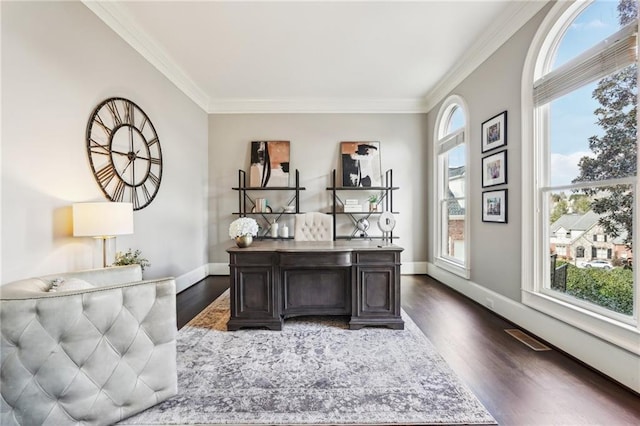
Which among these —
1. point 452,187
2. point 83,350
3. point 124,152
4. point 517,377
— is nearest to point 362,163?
point 452,187

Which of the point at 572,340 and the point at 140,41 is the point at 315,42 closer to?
the point at 140,41

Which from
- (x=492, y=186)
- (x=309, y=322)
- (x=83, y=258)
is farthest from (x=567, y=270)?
(x=83, y=258)

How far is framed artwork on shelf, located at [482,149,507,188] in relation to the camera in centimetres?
290

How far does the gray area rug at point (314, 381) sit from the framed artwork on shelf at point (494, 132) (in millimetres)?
2170

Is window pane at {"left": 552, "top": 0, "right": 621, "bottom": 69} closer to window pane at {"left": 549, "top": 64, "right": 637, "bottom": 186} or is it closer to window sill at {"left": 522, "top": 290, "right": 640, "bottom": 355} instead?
window pane at {"left": 549, "top": 64, "right": 637, "bottom": 186}

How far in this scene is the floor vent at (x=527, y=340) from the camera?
7.49 ft

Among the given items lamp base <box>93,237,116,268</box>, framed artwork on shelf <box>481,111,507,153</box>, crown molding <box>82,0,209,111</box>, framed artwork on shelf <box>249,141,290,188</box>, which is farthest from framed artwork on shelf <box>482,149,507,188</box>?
crown molding <box>82,0,209,111</box>

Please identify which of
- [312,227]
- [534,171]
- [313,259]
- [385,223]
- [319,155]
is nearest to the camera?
[534,171]

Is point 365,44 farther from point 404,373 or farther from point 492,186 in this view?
point 404,373

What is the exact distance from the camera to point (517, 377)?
6.24 ft

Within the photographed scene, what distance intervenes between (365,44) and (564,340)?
135 inches

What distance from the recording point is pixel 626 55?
1828 millimetres

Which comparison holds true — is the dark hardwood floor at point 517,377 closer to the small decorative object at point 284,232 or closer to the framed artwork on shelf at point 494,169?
the framed artwork on shelf at point 494,169

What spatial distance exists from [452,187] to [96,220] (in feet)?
14.3
